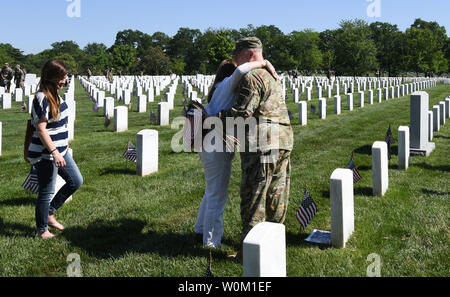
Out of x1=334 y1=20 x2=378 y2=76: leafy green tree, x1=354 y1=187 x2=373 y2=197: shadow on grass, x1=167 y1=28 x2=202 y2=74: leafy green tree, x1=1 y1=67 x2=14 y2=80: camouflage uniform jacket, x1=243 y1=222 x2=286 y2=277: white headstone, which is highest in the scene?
x1=167 y1=28 x2=202 y2=74: leafy green tree

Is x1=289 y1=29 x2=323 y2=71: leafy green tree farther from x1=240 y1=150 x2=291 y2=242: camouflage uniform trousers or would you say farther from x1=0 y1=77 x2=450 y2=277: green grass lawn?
x1=240 y1=150 x2=291 y2=242: camouflage uniform trousers

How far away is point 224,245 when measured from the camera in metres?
4.63

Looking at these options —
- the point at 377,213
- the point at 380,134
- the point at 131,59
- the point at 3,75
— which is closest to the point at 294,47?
the point at 131,59

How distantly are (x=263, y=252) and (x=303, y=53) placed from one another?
299ft

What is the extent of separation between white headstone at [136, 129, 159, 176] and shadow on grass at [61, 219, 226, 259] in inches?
100

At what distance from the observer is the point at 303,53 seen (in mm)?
89812

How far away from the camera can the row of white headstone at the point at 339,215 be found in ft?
8.89

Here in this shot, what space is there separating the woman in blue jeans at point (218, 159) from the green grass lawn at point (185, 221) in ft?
0.88

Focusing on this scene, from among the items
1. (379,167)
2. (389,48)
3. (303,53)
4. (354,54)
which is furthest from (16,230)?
(389,48)

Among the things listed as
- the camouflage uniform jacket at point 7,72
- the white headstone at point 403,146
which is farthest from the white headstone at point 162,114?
the camouflage uniform jacket at point 7,72

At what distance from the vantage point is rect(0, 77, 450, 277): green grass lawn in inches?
163

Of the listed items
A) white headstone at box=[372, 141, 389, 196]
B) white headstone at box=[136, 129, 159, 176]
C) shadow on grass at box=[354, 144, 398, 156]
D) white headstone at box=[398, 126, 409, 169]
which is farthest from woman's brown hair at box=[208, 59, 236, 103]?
shadow on grass at box=[354, 144, 398, 156]
